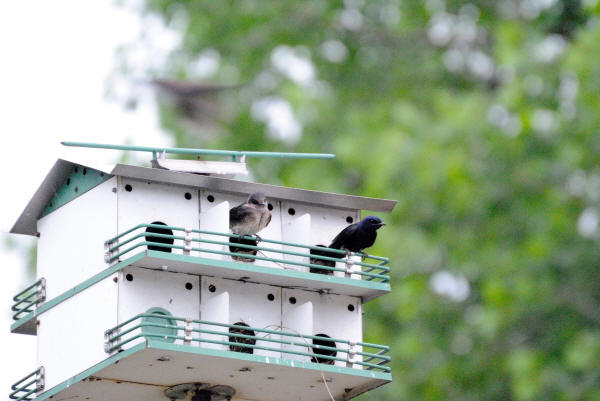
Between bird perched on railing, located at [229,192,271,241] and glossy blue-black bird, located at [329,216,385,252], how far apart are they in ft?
1.92

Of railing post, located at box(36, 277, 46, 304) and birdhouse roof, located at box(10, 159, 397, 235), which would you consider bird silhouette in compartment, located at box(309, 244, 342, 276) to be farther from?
railing post, located at box(36, 277, 46, 304)

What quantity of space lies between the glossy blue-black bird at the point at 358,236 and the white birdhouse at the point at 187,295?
7 centimetres

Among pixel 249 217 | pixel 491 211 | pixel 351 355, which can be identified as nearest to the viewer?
pixel 249 217

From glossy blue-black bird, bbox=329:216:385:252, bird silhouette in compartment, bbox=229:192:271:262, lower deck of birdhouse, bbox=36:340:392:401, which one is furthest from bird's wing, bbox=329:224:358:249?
lower deck of birdhouse, bbox=36:340:392:401

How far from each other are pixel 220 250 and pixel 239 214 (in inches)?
10.0

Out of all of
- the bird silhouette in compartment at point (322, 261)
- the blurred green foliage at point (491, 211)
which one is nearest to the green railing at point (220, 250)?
the bird silhouette in compartment at point (322, 261)

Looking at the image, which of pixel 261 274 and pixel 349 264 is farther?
pixel 349 264

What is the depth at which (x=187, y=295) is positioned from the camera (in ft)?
33.4

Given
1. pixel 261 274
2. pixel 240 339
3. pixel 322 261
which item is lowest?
pixel 240 339

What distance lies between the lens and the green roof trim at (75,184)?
10.6m

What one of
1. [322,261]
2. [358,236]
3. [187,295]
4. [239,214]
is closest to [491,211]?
[322,261]

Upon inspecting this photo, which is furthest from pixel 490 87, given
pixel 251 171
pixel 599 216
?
pixel 599 216

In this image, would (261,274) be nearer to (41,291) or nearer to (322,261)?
(322,261)

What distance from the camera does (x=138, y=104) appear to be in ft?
64.1
